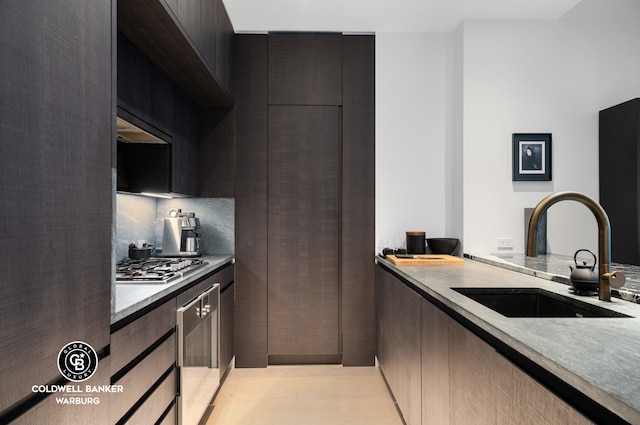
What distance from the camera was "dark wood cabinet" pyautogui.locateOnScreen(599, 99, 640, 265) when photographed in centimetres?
256

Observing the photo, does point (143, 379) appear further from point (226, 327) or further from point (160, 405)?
point (226, 327)

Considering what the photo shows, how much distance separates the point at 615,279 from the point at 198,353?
6.07ft

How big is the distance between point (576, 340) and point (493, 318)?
8.7 inches

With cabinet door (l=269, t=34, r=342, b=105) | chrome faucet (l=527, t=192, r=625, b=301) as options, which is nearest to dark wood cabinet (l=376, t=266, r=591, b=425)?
chrome faucet (l=527, t=192, r=625, b=301)

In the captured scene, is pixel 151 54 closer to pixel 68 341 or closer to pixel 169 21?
pixel 169 21

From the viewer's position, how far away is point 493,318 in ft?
3.66

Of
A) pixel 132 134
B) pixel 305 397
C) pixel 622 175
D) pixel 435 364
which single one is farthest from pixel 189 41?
pixel 622 175

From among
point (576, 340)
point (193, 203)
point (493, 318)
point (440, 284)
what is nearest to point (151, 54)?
point (193, 203)

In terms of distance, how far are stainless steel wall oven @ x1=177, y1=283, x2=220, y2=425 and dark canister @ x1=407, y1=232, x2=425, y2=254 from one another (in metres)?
1.43

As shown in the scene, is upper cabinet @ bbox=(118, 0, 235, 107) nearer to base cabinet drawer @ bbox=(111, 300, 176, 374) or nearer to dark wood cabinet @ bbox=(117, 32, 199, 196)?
dark wood cabinet @ bbox=(117, 32, 199, 196)

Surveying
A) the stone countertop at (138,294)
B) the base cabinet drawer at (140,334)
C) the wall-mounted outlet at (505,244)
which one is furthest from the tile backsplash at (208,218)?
the wall-mounted outlet at (505,244)

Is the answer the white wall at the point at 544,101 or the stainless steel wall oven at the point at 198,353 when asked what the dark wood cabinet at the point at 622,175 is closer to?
the white wall at the point at 544,101

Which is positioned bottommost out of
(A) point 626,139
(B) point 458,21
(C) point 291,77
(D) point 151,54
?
(A) point 626,139

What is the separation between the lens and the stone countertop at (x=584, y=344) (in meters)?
0.67
